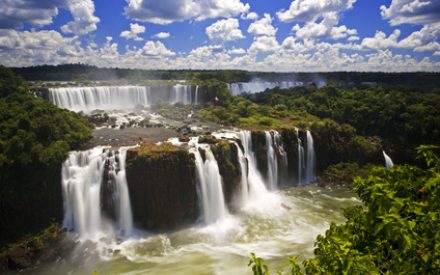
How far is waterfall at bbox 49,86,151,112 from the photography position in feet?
142

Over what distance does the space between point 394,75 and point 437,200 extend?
102 m

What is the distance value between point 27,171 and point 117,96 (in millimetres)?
29069

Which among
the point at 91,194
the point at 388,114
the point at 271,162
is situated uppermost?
the point at 388,114

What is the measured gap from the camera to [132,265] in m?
18.9

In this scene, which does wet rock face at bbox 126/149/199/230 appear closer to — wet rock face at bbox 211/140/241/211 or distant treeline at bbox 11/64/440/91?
wet rock face at bbox 211/140/241/211

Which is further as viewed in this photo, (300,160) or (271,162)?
(300,160)

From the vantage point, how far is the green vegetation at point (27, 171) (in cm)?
2147

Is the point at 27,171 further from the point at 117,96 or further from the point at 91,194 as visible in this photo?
the point at 117,96

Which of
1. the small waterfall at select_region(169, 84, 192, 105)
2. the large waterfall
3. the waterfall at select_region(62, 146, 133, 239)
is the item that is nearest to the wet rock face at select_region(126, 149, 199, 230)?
the waterfall at select_region(62, 146, 133, 239)

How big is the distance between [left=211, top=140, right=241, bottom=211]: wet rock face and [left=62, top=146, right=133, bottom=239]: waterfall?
774 cm

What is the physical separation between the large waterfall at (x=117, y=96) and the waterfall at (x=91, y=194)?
74.3 ft

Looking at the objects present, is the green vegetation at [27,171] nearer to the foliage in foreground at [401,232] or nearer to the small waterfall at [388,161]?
the foliage in foreground at [401,232]

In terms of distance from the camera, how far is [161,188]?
79.5 feet

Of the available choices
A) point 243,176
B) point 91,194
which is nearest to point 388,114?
point 243,176
